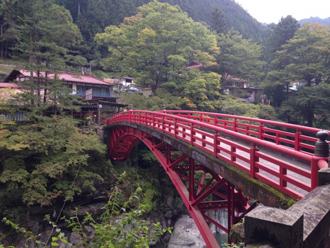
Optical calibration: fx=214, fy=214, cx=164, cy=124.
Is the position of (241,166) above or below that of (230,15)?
below

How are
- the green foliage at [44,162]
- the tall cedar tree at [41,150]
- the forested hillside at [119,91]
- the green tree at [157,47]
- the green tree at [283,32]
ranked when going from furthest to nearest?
the green tree at [283,32] → the green tree at [157,47] → the forested hillside at [119,91] → the tall cedar tree at [41,150] → the green foliage at [44,162]

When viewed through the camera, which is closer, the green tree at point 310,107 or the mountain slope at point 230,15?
the green tree at point 310,107

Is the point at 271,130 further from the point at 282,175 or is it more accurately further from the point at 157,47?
the point at 157,47

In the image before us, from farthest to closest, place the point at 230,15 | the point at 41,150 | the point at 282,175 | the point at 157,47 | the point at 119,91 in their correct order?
the point at 230,15 → the point at 119,91 → the point at 157,47 → the point at 41,150 → the point at 282,175

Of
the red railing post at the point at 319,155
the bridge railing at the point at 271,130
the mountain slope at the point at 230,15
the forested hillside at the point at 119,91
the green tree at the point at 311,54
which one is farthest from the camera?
the mountain slope at the point at 230,15

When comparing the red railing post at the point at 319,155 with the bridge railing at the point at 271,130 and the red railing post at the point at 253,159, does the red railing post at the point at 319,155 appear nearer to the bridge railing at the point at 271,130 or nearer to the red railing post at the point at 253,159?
the red railing post at the point at 253,159

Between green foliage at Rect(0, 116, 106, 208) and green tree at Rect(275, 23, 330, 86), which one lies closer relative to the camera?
green foliage at Rect(0, 116, 106, 208)

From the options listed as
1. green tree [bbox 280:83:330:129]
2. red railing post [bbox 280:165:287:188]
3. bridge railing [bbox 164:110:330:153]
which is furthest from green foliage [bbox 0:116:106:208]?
green tree [bbox 280:83:330:129]

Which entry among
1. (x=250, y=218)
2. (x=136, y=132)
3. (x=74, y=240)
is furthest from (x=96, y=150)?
(x=250, y=218)

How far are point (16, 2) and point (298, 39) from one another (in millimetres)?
40016

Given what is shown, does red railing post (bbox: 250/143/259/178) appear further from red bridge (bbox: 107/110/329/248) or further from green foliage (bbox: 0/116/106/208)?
green foliage (bbox: 0/116/106/208)

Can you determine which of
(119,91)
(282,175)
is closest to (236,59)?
(119,91)

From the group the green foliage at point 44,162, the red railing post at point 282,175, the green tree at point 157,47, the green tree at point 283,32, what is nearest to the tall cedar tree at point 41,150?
the green foliage at point 44,162

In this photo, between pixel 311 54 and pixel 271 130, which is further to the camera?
pixel 311 54
